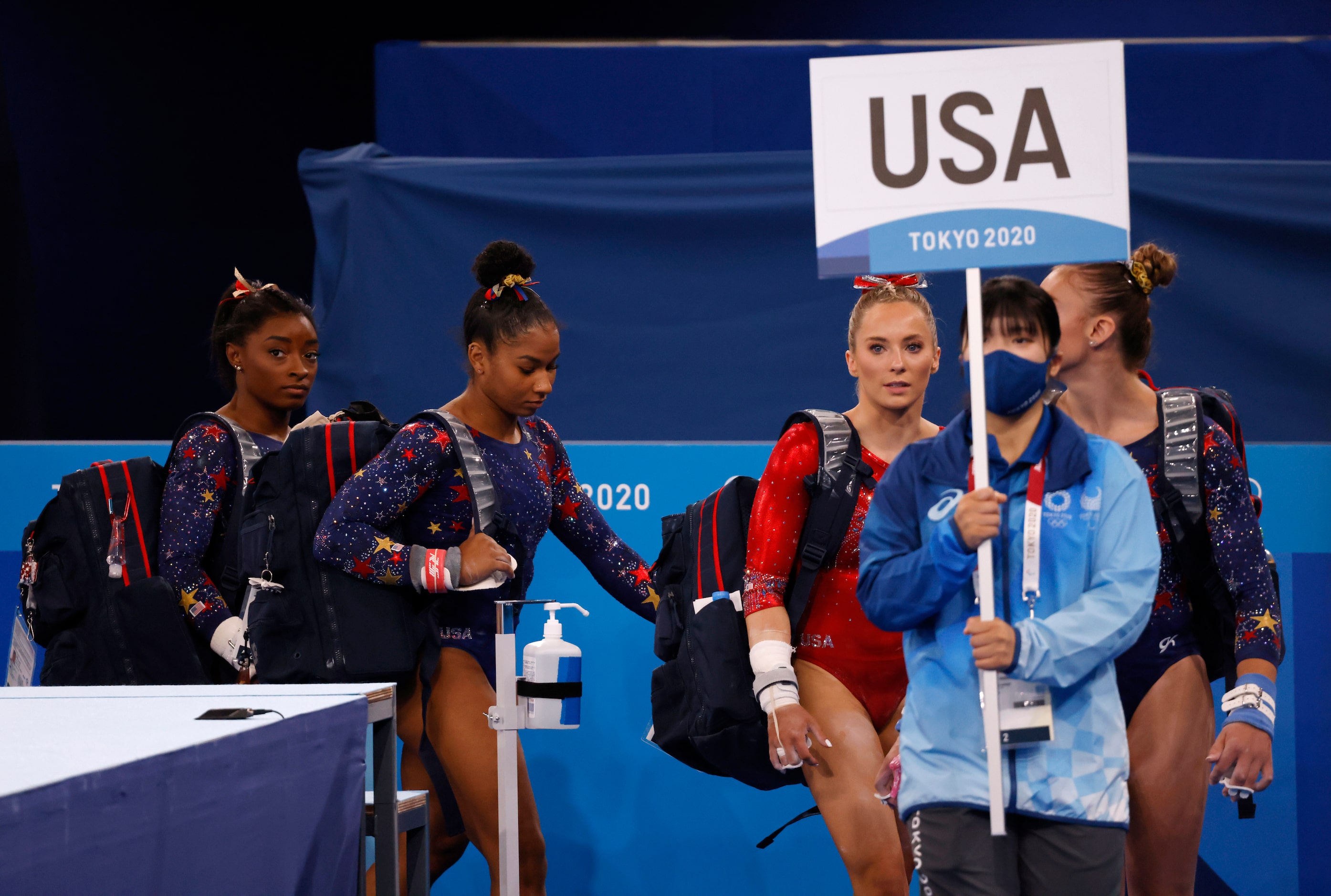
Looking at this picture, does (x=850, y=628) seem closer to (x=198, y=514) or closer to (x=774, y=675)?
(x=774, y=675)

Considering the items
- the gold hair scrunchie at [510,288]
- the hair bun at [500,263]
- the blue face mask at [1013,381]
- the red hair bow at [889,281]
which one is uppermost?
the hair bun at [500,263]

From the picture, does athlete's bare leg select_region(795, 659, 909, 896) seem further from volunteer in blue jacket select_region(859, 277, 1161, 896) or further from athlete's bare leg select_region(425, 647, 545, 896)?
athlete's bare leg select_region(425, 647, 545, 896)

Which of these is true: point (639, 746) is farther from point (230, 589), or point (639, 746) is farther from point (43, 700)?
point (43, 700)

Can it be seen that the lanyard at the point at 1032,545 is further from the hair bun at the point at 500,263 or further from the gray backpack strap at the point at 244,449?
the gray backpack strap at the point at 244,449

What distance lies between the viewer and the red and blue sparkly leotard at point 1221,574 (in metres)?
2.52

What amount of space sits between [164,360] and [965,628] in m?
5.95

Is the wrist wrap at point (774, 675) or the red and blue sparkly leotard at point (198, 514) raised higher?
the red and blue sparkly leotard at point (198, 514)

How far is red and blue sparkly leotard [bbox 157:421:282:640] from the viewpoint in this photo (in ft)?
10.8

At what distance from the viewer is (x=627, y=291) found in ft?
17.7

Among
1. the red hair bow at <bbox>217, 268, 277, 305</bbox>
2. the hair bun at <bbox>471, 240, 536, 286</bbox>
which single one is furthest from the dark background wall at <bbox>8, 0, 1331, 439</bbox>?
the hair bun at <bbox>471, 240, 536, 286</bbox>

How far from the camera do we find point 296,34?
6.88 meters

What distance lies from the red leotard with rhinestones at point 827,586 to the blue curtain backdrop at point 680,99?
3.42 meters

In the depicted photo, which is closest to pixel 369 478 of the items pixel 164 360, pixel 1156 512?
pixel 1156 512

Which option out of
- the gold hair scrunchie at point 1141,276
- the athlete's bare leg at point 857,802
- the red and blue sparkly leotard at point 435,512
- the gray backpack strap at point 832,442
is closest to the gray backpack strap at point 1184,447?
the gold hair scrunchie at point 1141,276
